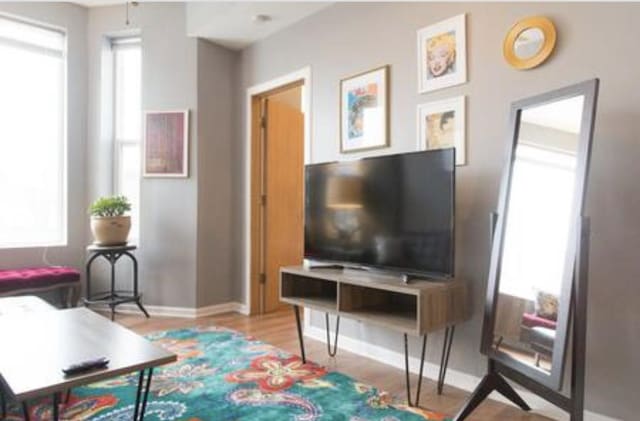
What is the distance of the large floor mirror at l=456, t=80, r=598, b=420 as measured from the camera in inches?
61.8

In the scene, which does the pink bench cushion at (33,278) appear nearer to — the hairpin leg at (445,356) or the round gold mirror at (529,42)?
the hairpin leg at (445,356)

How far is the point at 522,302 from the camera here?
1825 mm

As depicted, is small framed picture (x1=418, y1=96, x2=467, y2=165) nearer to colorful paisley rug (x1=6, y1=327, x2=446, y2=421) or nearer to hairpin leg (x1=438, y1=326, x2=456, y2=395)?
hairpin leg (x1=438, y1=326, x2=456, y2=395)

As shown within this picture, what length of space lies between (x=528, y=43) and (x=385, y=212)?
113 cm

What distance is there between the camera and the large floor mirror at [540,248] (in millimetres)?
1570

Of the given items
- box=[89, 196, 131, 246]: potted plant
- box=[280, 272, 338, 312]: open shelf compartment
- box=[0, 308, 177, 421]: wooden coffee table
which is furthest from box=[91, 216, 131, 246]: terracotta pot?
box=[280, 272, 338, 312]: open shelf compartment

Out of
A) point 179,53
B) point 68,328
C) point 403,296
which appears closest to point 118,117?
point 179,53

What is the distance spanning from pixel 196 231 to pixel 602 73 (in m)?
3.30

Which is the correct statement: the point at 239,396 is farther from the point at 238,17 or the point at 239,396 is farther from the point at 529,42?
the point at 238,17

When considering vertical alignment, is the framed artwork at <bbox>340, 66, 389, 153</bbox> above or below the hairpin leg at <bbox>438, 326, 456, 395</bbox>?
above

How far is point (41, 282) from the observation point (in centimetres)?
338

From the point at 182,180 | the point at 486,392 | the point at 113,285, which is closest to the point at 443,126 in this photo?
the point at 486,392

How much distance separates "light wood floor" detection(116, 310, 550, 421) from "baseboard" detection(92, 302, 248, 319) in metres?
0.11

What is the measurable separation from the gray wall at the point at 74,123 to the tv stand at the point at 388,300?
255 centimetres
